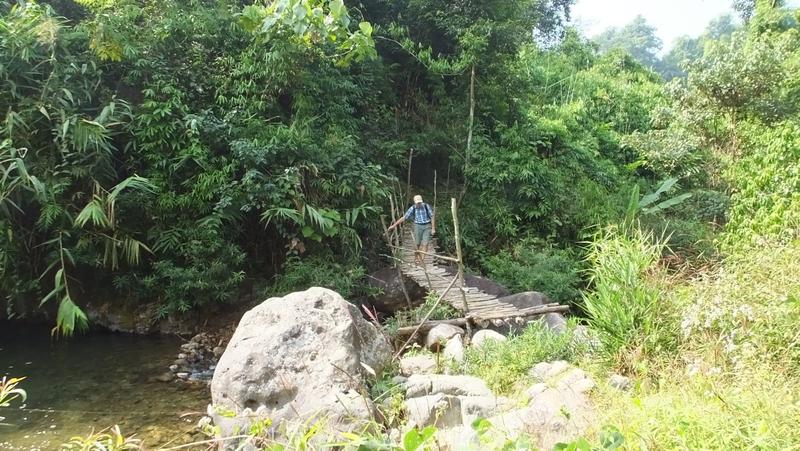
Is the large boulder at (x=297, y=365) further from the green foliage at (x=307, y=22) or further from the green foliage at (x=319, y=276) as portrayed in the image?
the green foliage at (x=307, y=22)

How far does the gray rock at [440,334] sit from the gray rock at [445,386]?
1.26 metres

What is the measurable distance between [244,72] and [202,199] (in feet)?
7.52

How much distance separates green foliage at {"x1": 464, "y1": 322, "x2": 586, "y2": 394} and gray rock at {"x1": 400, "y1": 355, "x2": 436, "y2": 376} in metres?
0.34

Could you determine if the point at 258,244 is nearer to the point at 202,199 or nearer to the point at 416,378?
the point at 202,199

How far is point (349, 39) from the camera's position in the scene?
704 cm

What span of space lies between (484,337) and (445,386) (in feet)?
3.96

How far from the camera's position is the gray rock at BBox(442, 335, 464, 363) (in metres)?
4.84

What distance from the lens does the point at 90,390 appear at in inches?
212

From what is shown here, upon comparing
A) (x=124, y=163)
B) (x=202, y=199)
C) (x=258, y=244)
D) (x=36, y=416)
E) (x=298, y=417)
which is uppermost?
(x=124, y=163)

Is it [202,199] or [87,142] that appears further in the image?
[202,199]

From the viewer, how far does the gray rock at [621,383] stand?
379 centimetres

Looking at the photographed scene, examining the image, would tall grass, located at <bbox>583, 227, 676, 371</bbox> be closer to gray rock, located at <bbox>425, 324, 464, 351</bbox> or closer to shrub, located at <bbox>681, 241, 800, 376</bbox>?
shrub, located at <bbox>681, 241, 800, 376</bbox>

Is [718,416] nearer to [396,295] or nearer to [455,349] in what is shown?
[455,349]

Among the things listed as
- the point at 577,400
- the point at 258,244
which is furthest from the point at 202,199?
the point at 577,400
